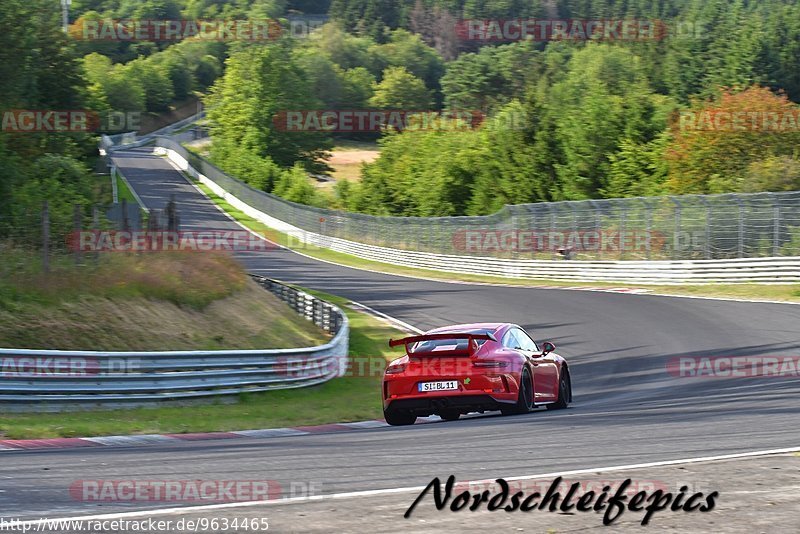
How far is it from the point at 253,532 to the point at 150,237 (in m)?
18.4

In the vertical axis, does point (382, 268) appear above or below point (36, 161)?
below

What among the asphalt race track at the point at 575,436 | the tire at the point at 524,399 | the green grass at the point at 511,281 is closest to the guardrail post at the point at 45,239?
the asphalt race track at the point at 575,436

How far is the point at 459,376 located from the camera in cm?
1260

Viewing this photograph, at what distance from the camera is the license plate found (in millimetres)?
12602

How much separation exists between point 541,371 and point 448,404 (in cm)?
158

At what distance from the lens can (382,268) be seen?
47.2 m

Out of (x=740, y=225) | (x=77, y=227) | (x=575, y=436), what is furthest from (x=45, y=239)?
(x=740, y=225)

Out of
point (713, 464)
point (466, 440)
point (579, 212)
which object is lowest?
point (579, 212)

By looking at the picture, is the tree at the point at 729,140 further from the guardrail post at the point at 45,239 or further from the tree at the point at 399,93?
the tree at the point at 399,93

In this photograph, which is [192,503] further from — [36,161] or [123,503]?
[36,161]

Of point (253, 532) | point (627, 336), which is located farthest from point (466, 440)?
point (627, 336)

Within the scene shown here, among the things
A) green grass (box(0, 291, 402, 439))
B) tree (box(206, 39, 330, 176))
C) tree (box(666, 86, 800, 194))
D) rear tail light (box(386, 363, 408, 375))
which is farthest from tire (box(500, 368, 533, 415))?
tree (box(206, 39, 330, 176))

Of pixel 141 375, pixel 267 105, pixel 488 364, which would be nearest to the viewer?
pixel 488 364

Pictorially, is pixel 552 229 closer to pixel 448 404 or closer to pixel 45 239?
pixel 45 239
